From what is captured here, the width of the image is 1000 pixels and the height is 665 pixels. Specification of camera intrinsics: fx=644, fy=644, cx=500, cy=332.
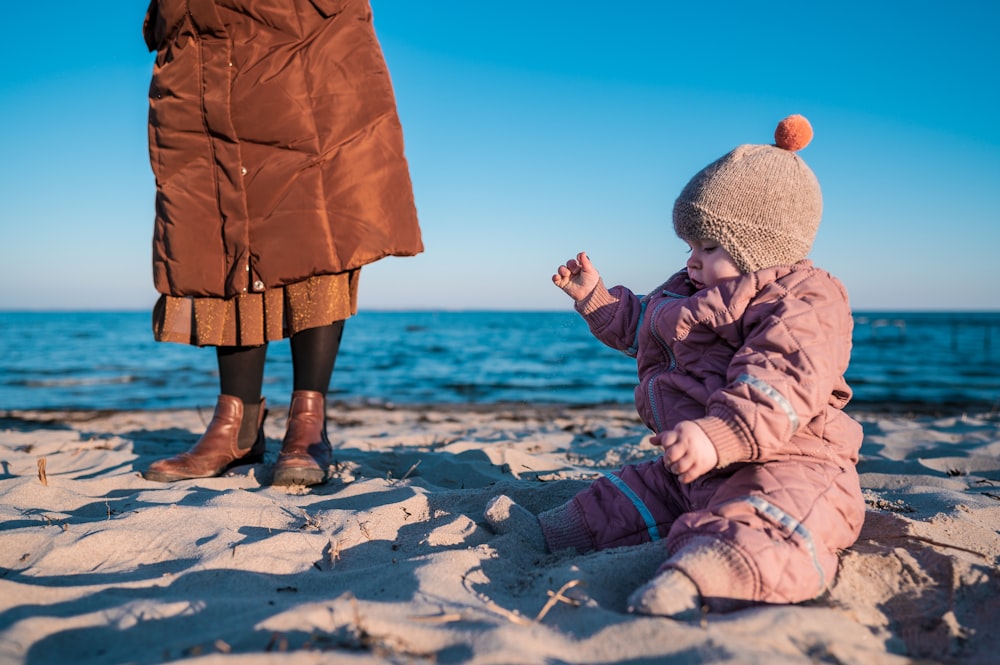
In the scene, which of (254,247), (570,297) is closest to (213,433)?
(254,247)

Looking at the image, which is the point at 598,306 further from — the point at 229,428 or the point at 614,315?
the point at 229,428

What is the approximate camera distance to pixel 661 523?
2004 mm

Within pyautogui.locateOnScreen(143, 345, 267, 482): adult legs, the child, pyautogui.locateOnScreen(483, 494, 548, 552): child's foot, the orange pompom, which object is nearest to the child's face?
the child

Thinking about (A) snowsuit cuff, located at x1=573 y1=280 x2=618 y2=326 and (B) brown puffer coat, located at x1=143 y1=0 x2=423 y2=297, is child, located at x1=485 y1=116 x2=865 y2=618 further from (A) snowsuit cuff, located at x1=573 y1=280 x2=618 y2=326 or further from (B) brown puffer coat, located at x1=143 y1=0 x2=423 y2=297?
(B) brown puffer coat, located at x1=143 y1=0 x2=423 y2=297

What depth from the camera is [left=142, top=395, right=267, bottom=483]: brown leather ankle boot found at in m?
2.82

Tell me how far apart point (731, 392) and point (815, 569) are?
17.9 inches

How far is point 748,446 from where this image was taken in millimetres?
1616

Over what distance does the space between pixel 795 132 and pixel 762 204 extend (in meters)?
0.30

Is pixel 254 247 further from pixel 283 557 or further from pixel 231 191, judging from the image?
pixel 283 557

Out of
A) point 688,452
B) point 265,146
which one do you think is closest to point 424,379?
point 265,146

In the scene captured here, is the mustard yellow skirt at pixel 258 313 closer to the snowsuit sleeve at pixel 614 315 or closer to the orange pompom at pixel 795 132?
the snowsuit sleeve at pixel 614 315

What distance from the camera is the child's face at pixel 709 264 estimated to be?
6.50 ft

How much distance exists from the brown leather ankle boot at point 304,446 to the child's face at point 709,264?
5.67 feet

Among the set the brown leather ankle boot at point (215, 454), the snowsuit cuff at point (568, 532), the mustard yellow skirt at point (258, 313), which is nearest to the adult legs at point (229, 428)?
the brown leather ankle boot at point (215, 454)
